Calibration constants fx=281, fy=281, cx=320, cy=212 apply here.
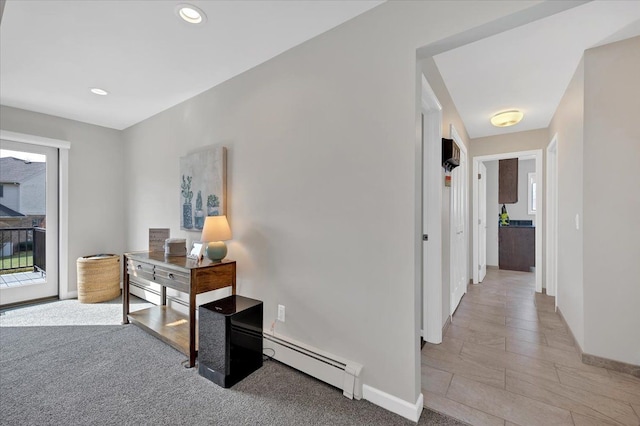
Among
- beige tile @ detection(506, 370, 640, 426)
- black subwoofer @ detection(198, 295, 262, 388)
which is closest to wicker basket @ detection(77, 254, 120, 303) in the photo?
black subwoofer @ detection(198, 295, 262, 388)

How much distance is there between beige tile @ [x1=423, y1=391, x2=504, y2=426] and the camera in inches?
62.1

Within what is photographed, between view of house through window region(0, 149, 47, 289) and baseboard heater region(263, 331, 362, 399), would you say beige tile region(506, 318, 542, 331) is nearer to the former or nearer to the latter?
baseboard heater region(263, 331, 362, 399)

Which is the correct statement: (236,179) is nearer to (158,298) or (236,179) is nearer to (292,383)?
(292,383)

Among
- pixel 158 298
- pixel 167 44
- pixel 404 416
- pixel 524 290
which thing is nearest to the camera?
pixel 404 416

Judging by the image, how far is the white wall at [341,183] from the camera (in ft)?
5.36

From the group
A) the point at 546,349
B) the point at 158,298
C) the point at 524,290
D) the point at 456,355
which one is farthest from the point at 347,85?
the point at 524,290

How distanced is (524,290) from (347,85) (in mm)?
4172

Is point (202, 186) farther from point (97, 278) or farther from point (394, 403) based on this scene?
point (394, 403)

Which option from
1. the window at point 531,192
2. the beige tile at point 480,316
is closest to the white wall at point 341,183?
the beige tile at point 480,316

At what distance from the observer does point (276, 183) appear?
2.27 metres

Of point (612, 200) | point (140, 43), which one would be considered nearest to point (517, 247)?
point (612, 200)

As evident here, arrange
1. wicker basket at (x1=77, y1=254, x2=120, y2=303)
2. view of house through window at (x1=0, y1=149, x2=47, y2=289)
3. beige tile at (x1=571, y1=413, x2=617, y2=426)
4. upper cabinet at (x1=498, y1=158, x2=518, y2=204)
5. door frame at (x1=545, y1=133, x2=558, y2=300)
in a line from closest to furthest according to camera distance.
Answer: beige tile at (x1=571, y1=413, x2=617, y2=426)
view of house through window at (x1=0, y1=149, x2=47, y2=289)
wicker basket at (x1=77, y1=254, x2=120, y2=303)
door frame at (x1=545, y1=133, x2=558, y2=300)
upper cabinet at (x1=498, y1=158, x2=518, y2=204)

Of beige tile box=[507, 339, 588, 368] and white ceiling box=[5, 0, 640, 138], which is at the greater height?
white ceiling box=[5, 0, 640, 138]

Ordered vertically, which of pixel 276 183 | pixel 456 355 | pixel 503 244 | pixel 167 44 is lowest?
pixel 456 355
